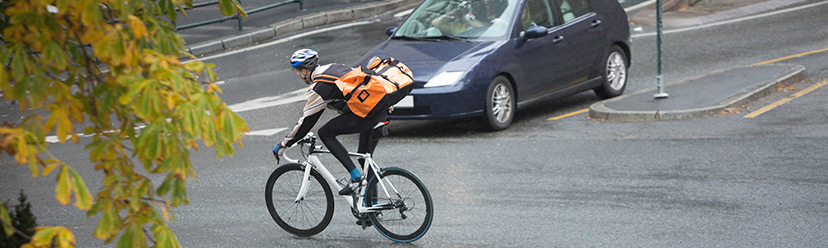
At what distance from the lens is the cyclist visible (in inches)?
238

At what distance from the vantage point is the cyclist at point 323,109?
605cm

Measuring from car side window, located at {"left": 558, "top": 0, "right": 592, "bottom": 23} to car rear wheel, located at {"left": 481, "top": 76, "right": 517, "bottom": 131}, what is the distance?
4.82ft

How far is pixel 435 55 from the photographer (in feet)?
33.6

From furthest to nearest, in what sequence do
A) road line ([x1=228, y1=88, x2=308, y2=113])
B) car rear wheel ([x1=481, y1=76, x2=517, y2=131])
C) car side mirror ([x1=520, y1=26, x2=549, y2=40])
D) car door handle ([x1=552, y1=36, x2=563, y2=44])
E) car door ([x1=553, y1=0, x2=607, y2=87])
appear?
road line ([x1=228, y1=88, x2=308, y2=113])
car door ([x1=553, y1=0, x2=607, y2=87])
car door handle ([x1=552, y1=36, x2=563, y2=44])
car side mirror ([x1=520, y1=26, x2=549, y2=40])
car rear wheel ([x1=481, y1=76, x2=517, y2=131])

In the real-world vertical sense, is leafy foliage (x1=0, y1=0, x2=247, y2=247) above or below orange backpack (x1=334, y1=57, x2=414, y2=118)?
above

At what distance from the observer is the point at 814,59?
44.6 ft

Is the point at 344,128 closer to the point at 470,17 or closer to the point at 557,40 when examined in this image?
the point at 470,17

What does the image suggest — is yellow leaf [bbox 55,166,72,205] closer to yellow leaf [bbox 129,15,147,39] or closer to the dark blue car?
yellow leaf [bbox 129,15,147,39]

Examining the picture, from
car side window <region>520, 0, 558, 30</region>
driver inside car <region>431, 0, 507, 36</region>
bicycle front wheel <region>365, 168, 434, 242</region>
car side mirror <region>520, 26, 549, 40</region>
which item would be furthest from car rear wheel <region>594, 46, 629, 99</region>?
bicycle front wheel <region>365, 168, 434, 242</region>

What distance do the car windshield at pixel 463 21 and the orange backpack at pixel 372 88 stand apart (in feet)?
15.0

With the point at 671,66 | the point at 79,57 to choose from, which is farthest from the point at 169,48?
the point at 671,66

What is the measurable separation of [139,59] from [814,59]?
12.8m

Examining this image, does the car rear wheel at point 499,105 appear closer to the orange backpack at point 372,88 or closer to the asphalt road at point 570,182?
the asphalt road at point 570,182

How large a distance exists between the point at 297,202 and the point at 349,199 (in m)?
0.44
